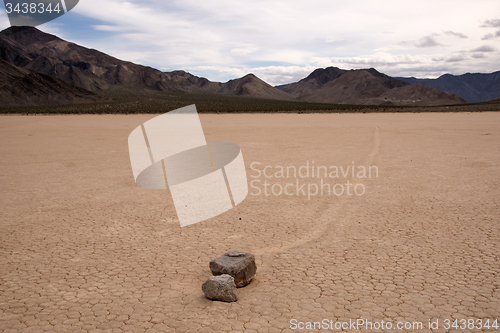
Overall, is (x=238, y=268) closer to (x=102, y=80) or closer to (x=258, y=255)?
(x=258, y=255)

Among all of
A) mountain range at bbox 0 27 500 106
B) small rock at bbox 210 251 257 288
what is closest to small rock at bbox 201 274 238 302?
small rock at bbox 210 251 257 288

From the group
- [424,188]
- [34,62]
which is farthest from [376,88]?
[424,188]

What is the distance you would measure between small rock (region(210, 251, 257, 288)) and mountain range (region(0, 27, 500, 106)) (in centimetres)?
7564

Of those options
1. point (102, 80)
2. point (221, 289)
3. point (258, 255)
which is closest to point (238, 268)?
point (221, 289)

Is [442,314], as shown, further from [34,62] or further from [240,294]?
[34,62]

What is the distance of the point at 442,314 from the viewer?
3643mm

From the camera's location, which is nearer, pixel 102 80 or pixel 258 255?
pixel 258 255

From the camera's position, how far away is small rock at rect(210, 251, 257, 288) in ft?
13.5

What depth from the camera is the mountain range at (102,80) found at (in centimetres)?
7731

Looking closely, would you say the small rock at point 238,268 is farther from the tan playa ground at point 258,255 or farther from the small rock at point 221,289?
the small rock at point 221,289

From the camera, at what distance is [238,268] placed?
13.5 ft

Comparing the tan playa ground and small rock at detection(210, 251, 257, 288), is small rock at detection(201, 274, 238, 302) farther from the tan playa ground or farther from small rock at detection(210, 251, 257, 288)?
small rock at detection(210, 251, 257, 288)

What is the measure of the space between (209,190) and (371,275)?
15.9ft

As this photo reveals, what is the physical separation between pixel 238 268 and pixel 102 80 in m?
139
